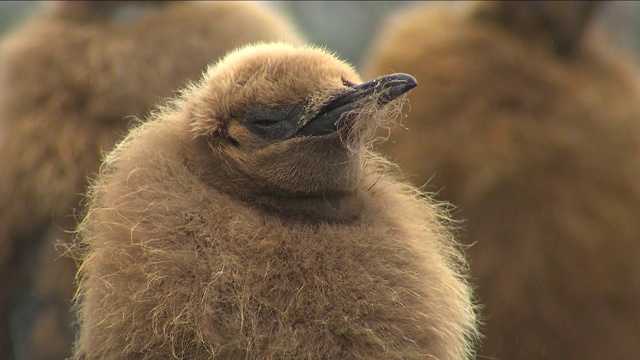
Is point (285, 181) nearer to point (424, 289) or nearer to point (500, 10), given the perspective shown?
point (424, 289)

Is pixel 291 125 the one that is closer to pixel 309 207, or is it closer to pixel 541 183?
pixel 309 207

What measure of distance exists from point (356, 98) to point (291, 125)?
119 mm

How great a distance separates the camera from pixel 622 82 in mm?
2443

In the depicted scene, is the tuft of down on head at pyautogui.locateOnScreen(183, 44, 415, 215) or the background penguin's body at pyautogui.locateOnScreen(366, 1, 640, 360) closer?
the tuft of down on head at pyautogui.locateOnScreen(183, 44, 415, 215)

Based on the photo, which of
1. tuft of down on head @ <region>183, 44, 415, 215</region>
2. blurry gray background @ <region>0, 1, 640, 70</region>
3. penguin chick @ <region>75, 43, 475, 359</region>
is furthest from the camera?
blurry gray background @ <region>0, 1, 640, 70</region>

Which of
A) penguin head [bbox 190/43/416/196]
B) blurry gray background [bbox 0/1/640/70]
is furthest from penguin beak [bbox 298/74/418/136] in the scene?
blurry gray background [bbox 0/1/640/70]

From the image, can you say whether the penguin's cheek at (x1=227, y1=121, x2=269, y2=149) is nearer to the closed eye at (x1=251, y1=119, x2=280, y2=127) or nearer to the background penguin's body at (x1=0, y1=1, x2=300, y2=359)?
the closed eye at (x1=251, y1=119, x2=280, y2=127)

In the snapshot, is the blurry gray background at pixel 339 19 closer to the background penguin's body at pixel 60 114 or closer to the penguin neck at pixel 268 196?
the background penguin's body at pixel 60 114

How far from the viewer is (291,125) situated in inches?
53.4

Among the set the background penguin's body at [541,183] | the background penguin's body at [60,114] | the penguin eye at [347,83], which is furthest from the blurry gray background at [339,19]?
the penguin eye at [347,83]

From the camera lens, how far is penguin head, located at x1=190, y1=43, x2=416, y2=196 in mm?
1339

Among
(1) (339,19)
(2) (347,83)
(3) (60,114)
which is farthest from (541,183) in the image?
(1) (339,19)

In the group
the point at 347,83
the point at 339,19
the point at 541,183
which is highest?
the point at 347,83

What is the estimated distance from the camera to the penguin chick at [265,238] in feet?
4.07
